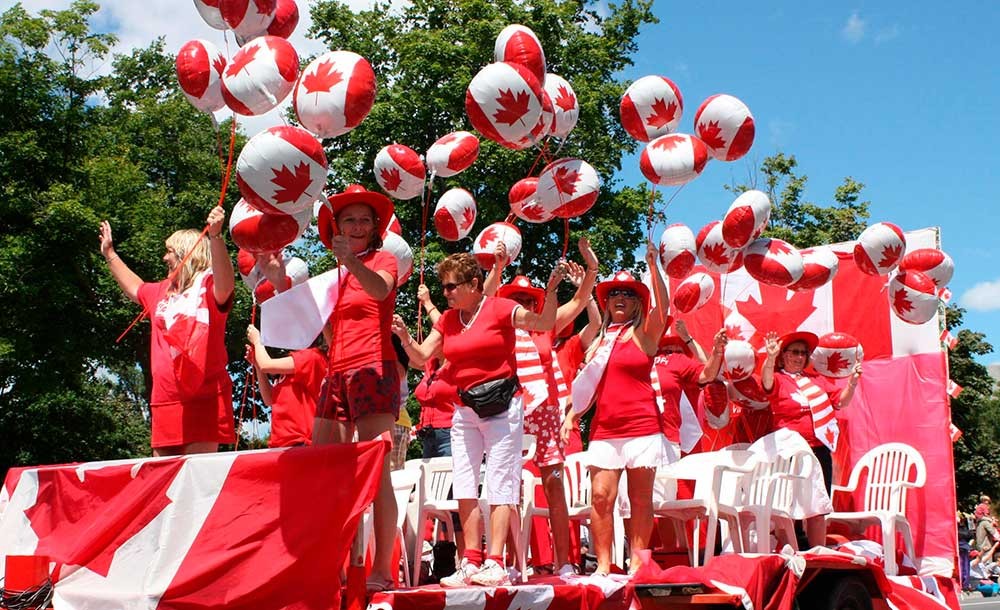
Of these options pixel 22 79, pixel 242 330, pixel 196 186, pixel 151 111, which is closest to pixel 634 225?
pixel 242 330

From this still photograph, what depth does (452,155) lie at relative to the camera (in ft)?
22.7

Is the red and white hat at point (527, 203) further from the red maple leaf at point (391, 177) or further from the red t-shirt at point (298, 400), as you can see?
the red t-shirt at point (298, 400)

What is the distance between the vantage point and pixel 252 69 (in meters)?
4.23

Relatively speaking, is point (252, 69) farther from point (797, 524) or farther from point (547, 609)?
point (797, 524)

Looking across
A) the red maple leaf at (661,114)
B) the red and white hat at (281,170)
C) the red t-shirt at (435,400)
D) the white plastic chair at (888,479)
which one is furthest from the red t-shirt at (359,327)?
the white plastic chair at (888,479)

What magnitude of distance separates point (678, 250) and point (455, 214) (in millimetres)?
1493

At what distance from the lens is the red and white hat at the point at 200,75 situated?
4.91 metres

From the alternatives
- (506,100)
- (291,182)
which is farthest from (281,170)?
(506,100)

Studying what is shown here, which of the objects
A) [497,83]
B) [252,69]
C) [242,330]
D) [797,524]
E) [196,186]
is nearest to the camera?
[252,69]

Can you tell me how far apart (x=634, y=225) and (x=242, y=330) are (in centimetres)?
769

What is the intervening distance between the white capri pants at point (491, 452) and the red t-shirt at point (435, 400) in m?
1.41

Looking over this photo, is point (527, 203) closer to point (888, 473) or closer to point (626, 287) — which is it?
point (626, 287)

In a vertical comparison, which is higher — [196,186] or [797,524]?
[196,186]

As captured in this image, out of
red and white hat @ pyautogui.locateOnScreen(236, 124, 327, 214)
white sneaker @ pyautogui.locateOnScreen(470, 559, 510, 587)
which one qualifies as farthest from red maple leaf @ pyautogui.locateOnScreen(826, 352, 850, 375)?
red and white hat @ pyautogui.locateOnScreen(236, 124, 327, 214)
